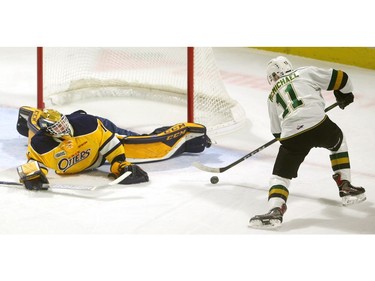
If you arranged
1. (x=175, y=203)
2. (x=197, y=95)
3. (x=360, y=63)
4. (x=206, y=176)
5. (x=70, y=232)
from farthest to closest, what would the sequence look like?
1. (x=360, y=63)
2. (x=197, y=95)
3. (x=206, y=176)
4. (x=175, y=203)
5. (x=70, y=232)

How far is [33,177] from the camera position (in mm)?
6027

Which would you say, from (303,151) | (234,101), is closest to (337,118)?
(234,101)

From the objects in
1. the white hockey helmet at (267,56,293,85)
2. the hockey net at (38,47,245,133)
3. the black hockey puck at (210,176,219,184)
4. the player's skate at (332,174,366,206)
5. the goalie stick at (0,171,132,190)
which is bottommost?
the goalie stick at (0,171,132,190)

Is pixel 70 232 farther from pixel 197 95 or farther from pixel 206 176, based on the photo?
pixel 197 95

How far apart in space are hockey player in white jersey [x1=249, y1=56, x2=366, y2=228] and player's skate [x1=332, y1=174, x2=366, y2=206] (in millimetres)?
216

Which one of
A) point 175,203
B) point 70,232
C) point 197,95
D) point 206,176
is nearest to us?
point 70,232

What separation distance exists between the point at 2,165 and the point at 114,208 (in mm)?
960

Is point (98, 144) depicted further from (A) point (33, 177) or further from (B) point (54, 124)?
(A) point (33, 177)

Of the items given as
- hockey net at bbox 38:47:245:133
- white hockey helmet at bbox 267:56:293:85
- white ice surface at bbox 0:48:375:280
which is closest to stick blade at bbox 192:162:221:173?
white ice surface at bbox 0:48:375:280

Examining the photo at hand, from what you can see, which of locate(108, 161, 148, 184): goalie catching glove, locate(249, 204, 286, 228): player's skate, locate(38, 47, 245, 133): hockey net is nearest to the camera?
locate(249, 204, 286, 228): player's skate

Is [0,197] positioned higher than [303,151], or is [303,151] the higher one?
[303,151]

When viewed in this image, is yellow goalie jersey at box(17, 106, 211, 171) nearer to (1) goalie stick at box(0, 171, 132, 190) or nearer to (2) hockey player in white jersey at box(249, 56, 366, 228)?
(1) goalie stick at box(0, 171, 132, 190)

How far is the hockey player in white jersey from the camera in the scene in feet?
18.3

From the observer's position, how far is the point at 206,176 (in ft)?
20.8
